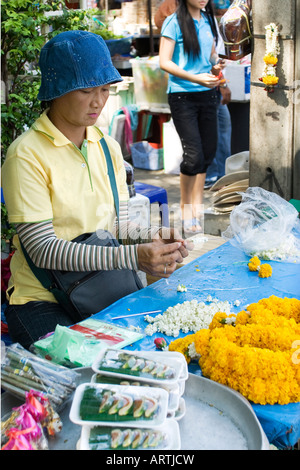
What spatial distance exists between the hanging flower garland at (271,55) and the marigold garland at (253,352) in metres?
2.35

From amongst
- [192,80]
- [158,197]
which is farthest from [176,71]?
[158,197]

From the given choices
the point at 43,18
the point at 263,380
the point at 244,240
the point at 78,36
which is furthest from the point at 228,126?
the point at 263,380

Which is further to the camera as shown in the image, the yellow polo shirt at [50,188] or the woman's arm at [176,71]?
the woman's arm at [176,71]

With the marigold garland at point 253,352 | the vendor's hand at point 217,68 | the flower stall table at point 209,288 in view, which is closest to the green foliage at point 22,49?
the vendor's hand at point 217,68

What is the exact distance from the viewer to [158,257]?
6.91 ft

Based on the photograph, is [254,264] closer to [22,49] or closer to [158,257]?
[158,257]

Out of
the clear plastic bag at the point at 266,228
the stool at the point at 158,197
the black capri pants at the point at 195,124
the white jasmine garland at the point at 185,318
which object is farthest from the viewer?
the black capri pants at the point at 195,124

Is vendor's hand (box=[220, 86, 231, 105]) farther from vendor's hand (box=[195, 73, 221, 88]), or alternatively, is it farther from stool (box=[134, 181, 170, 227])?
stool (box=[134, 181, 170, 227])

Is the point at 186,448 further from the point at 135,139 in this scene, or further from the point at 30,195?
the point at 135,139

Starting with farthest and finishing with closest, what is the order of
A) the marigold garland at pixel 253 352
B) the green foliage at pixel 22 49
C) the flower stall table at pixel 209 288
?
the green foliage at pixel 22 49 → the flower stall table at pixel 209 288 → the marigold garland at pixel 253 352

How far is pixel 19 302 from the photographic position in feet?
7.41

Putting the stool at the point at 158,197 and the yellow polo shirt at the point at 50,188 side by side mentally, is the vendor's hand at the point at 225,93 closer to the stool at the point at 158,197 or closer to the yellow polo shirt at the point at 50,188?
the stool at the point at 158,197

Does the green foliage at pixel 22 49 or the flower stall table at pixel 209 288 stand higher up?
the green foliage at pixel 22 49

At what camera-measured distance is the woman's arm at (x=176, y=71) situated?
4695 millimetres
